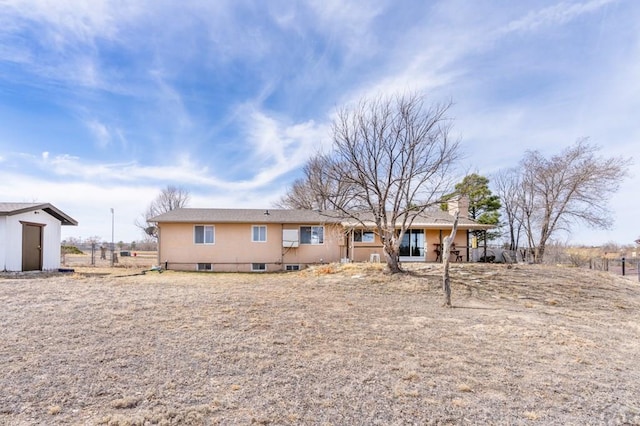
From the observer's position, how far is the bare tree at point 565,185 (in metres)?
18.5

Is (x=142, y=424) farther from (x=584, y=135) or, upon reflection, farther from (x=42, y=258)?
(x=584, y=135)

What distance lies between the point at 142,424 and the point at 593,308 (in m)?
9.99

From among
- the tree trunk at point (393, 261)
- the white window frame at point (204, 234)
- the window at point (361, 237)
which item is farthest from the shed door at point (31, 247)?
the tree trunk at point (393, 261)

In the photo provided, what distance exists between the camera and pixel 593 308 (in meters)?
8.73

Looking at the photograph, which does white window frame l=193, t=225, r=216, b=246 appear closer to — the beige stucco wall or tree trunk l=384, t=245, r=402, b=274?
the beige stucco wall

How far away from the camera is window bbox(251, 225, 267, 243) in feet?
59.6

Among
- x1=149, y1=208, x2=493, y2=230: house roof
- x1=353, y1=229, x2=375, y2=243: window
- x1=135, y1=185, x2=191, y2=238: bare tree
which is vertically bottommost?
x1=353, y1=229, x2=375, y2=243: window

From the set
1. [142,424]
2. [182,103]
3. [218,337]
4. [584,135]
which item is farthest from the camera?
[584,135]

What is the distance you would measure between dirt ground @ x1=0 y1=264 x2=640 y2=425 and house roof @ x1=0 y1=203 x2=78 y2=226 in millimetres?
6481

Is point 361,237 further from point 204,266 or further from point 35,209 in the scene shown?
point 35,209

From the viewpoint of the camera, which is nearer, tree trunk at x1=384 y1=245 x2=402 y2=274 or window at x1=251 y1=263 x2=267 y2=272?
tree trunk at x1=384 y1=245 x2=402 y2=274

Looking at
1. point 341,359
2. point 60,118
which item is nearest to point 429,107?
point 341,359

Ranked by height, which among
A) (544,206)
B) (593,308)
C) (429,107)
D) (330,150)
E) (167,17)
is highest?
(167,17)

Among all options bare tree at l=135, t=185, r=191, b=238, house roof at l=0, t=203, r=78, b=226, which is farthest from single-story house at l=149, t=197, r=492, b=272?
bare tree at l=135, t=185, r=191, b=238
